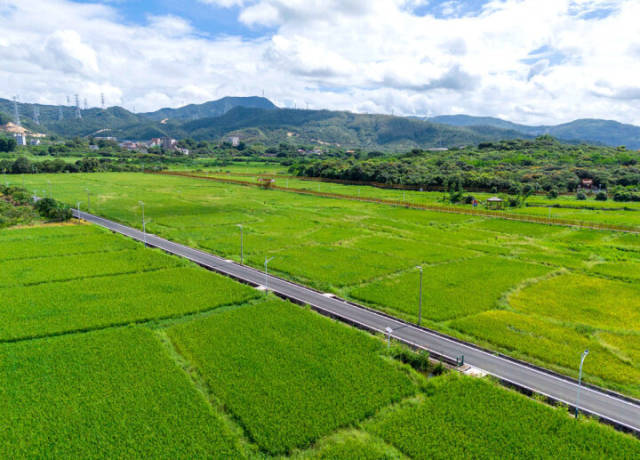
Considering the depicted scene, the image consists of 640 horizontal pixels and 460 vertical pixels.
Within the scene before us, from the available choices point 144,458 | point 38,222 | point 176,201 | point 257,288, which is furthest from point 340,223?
point 144,458

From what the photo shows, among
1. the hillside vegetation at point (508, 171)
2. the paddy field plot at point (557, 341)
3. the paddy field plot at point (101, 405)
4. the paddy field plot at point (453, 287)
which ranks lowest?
the paddy field plot at point (101, 405)

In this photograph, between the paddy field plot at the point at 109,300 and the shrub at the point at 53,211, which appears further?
the shrub at the point at 53,211

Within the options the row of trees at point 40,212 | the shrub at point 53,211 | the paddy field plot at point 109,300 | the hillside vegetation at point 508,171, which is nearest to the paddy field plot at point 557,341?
the paddy field plot at point 109,300

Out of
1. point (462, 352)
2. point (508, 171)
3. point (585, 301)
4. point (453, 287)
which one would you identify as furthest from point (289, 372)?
point (508, 171)

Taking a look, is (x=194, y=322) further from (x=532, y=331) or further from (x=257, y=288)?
(x=532, y=331)

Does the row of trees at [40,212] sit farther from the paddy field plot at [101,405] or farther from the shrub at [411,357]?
the shrub at [411,357]

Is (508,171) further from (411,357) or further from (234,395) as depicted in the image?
(234,395)

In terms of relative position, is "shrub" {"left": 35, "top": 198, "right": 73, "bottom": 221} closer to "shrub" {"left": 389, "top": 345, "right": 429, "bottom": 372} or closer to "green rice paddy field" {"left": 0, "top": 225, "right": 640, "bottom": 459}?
"green rice paddy field" {"left": 0, "top": 225, "right": 640, "bottom": 459}
